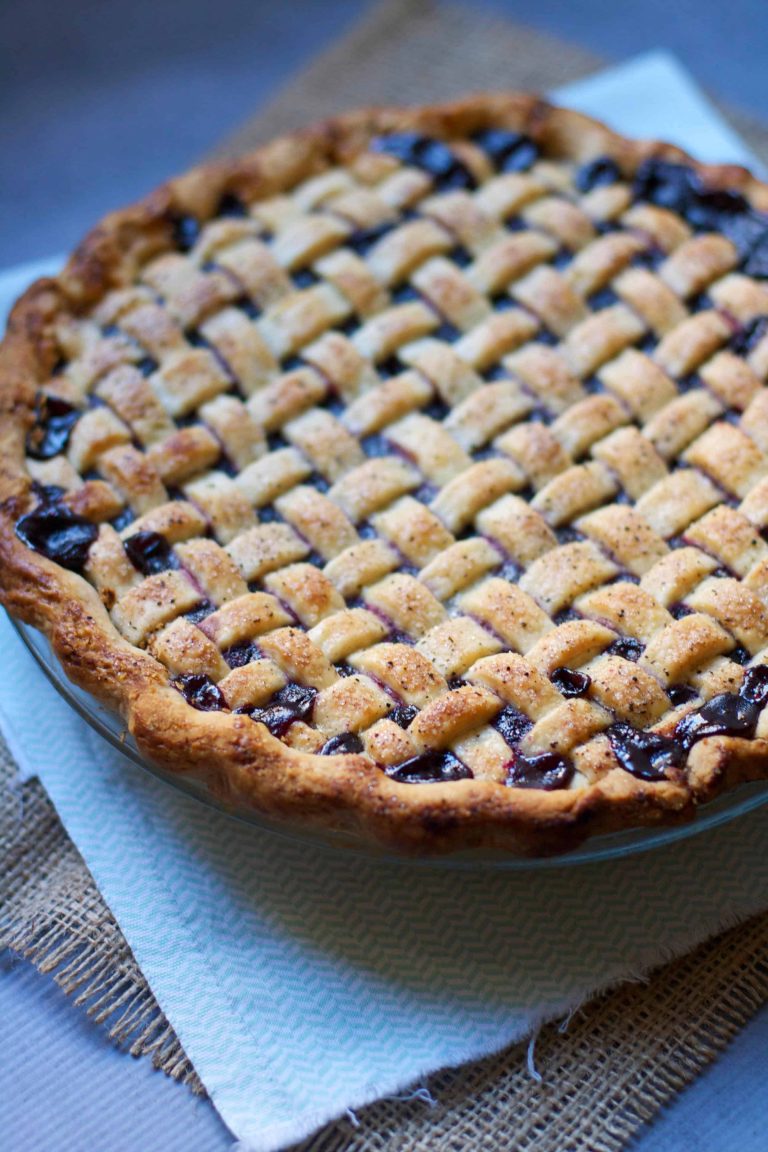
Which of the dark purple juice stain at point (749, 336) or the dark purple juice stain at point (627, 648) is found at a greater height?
the dark purple juice stain at point (749, 336)

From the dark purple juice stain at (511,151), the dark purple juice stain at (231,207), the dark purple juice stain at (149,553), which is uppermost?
the dark purple juice stain at (231,207)

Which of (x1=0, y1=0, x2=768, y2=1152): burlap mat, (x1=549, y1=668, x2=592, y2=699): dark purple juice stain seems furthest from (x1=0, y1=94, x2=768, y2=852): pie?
(x1=0, y1=0, x2=768, y2=1152): burlap mat

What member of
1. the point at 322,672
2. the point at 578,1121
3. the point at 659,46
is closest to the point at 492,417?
the point at 322,672

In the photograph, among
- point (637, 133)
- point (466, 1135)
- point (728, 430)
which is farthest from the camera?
point (637, 133)

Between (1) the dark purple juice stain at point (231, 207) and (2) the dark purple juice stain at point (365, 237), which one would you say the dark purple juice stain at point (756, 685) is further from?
(1) the dark purple juice stain at point (231, 207)

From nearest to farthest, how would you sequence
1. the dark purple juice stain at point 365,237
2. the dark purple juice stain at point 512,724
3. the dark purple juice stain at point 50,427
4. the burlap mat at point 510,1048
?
the burlap mat at point 510,1048, the dark purple juice stain at point 512,724, the dark purple juice stain at point 50,427, the dark purple juice stain at point 365,237

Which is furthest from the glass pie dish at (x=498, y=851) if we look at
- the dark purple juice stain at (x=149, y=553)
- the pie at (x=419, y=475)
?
the dark purple juice stain at (x=149, y=553)

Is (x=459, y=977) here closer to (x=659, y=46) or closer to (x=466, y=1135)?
(x=466, y=1135)
